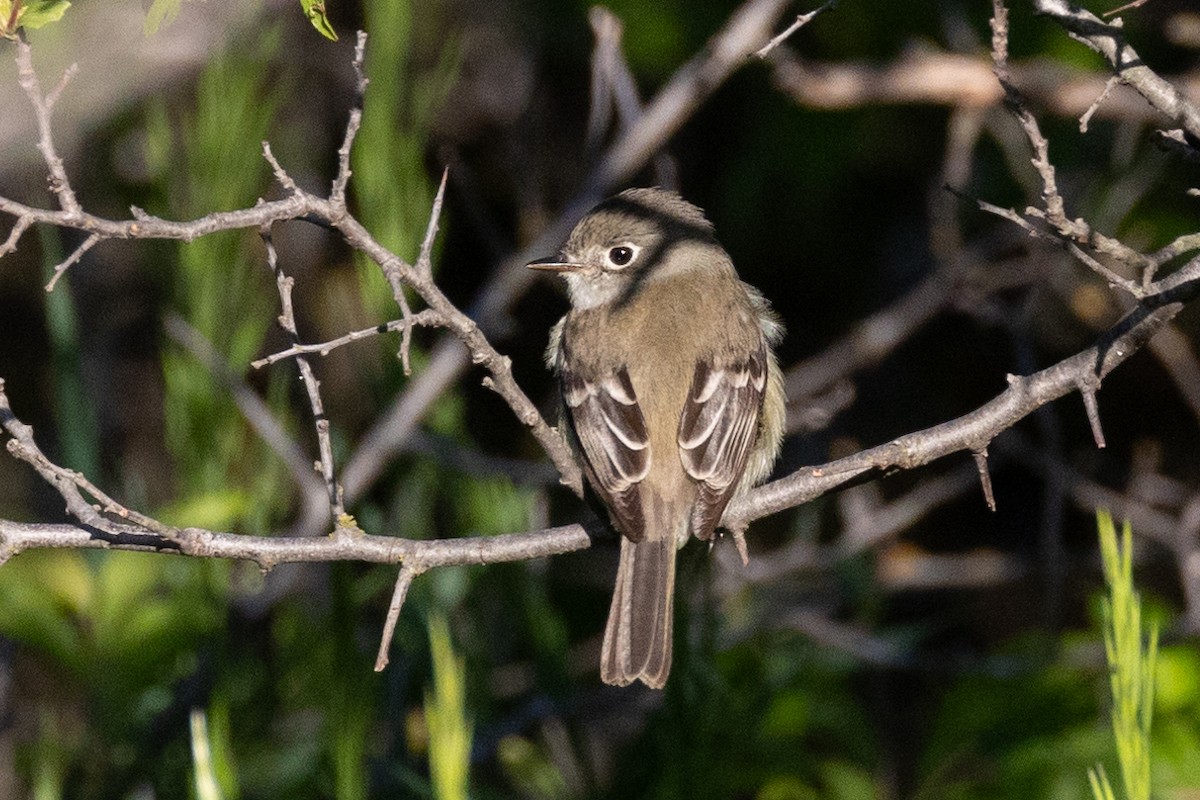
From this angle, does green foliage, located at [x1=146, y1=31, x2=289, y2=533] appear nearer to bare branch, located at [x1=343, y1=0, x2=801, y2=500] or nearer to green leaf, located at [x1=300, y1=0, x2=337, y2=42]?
bare branch, located at [x1=343, y1=0, x2=801, y2=500]

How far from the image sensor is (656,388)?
434 centimetres

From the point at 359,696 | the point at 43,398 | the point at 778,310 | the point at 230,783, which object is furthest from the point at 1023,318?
the point at 43,398

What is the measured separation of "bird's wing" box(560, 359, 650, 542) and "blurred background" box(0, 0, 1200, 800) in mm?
→ 483

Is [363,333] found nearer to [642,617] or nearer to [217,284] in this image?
[642,617]

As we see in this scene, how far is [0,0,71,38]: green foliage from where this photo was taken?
265cm

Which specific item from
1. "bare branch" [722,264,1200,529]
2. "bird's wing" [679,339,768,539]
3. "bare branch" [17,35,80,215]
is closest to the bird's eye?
"bird's wing" [679,339,768,539]

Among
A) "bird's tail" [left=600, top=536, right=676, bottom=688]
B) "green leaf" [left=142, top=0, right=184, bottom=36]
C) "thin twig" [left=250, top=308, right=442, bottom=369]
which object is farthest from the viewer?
"bird's tail" [left=600, top=536, right=676, bottom=688]

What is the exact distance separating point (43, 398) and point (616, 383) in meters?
3.90

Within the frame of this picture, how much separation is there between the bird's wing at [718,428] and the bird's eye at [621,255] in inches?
23.2

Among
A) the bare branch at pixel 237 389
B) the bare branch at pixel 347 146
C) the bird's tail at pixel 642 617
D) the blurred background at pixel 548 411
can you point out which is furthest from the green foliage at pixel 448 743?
the bare branch at pixel 237 389

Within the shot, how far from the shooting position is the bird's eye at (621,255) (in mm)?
4836

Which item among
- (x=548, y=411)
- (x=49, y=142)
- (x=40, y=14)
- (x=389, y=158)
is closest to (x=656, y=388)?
(x=548, y=411)

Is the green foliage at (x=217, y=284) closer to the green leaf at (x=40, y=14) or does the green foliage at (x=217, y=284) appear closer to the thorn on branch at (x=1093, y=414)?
the green leaf at (x=40, y=14)

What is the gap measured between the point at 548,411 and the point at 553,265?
2.55 ft
